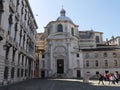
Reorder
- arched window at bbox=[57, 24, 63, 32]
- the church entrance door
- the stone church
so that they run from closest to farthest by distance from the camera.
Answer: the stone church, the church entrance door, arched window at bbox=[57, 24, 63, 32]

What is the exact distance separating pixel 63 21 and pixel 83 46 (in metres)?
12.6

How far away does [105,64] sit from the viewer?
187ft

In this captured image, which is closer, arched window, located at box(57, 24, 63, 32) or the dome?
arched window, located at box(57, 24, 63, 32)

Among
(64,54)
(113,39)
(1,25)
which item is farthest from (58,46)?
(1,25)

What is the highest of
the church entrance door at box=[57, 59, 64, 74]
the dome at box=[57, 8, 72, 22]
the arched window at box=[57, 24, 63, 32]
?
the dome at box=[57, 8, 72, 22]

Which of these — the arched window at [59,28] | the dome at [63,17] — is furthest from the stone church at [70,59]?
the dome at [63,17]

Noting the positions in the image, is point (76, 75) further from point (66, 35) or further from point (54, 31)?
point (54, 31)

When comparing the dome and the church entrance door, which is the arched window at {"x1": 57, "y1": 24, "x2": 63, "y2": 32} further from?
the church entrance door

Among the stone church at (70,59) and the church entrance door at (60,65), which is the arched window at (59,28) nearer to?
the stone church at (70,59)

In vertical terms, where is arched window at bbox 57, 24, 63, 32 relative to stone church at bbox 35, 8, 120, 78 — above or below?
above

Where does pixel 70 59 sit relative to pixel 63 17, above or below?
below

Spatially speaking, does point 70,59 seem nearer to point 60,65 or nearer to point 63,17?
point 60,65

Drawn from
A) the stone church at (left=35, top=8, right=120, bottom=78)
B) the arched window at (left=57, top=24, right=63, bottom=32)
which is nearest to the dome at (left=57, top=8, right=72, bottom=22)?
the arched window at (left=57, top=24, right=63, bottom=32)

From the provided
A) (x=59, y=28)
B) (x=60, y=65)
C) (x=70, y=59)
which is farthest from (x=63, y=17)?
(x=60, y=65)
